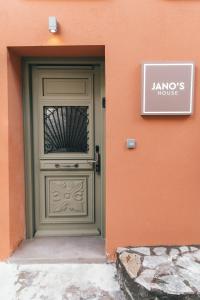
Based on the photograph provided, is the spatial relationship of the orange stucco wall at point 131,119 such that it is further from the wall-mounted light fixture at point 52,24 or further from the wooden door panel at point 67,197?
the wooden door panel at point 67,197

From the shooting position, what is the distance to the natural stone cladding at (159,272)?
1.95 meters

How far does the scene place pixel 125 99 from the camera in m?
2.58

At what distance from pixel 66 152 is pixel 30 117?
2.02 ft

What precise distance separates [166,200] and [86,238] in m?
1.14

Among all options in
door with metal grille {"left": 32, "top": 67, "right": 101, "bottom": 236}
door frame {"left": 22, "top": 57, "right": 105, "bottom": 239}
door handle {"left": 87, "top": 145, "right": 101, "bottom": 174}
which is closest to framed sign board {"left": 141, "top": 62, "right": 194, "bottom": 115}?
door frame {"left": 22, "top": 57, "right": 105, "bottom": 239}

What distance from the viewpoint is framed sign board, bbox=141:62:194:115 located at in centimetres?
252

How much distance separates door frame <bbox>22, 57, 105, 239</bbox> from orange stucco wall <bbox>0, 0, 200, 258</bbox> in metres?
0.19

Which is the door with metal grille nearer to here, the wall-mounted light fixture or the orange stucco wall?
the orange stucco wall

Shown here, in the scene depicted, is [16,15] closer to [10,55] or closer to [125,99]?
[10,55]

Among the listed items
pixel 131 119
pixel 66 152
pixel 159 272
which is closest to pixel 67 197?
pixel 66 152

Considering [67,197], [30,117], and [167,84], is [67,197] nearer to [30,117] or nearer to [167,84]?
[30,117]

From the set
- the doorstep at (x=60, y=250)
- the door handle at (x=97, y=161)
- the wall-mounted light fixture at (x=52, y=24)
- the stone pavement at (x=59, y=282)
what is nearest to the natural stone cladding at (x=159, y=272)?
the stone pavement at (x=59, y=282)

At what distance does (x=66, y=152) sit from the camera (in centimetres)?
313

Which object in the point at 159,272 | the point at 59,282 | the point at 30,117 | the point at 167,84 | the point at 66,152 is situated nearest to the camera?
the point at 159,272
